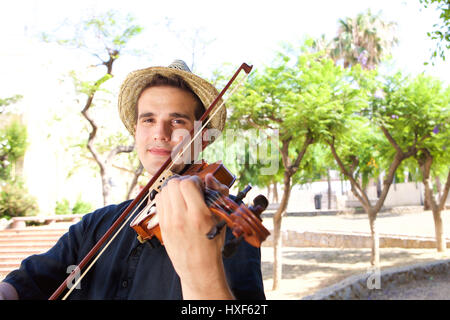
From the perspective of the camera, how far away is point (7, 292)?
1.40m

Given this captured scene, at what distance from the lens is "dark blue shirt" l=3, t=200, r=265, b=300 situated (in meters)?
1.26

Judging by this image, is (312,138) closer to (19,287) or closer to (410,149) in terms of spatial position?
(410,149)

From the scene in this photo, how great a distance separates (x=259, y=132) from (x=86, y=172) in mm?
10603

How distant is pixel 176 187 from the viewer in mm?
919

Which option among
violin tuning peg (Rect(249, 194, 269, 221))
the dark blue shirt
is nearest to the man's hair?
the dark blue shirt

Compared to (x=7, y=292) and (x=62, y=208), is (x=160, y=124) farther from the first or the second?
(x=62, y=208)

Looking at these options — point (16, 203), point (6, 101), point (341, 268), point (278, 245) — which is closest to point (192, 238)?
point (278, 245)

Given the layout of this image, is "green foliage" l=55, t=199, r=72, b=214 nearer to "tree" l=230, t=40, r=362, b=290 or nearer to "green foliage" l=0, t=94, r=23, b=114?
"green foliage" l=0, t=94, r=23, b=114

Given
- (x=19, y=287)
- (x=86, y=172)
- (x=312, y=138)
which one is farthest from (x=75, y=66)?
(x=19, y=287)

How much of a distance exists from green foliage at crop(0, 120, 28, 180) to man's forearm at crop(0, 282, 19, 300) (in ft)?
45.4

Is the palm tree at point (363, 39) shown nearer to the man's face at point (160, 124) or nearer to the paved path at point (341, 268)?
the paved path at point (341, 268)

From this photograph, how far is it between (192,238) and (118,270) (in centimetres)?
69

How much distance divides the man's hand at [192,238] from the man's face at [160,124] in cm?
55

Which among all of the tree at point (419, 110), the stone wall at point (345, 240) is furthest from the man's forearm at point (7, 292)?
the stone wall at point (345, 240)
